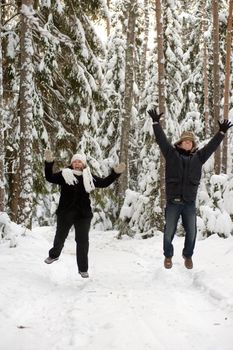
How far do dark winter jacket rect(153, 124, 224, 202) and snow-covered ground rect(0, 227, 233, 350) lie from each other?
4.34 ft

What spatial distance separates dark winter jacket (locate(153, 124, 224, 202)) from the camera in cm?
720

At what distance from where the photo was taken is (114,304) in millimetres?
5551

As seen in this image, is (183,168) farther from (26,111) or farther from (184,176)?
(26,111)

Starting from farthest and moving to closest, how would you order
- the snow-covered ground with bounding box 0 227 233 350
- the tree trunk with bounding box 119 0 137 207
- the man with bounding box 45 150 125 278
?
1. the tree trunk with bounding box 119 0 137 207
2. the man with bounding box 45 150 125 278
3. the snow-covered ground with bounding box 0 227 233 350

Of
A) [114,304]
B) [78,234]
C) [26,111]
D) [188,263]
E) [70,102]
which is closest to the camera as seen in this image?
[114,304]

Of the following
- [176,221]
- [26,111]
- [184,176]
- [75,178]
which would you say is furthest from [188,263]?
[26,111]

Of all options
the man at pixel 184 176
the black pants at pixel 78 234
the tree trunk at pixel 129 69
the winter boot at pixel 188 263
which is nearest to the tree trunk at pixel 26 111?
the black pants at pixel 78 234

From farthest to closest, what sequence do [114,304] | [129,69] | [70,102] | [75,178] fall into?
1. [129,69]
2. [70,102]
3. [75,178]
4. [114,304]

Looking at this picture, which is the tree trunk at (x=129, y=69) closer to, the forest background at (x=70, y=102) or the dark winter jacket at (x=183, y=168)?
the forest background at (x=70, y=102)

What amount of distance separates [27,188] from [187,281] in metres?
4.68

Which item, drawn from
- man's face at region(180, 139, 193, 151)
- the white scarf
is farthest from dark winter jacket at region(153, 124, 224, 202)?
the white scarf

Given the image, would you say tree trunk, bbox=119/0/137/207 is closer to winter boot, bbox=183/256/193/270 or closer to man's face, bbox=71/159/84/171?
man's face, bbox=71/159/84/171

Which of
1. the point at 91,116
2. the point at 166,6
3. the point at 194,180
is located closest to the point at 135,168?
the point at 166,6

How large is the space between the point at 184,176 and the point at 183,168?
0.43 feet
